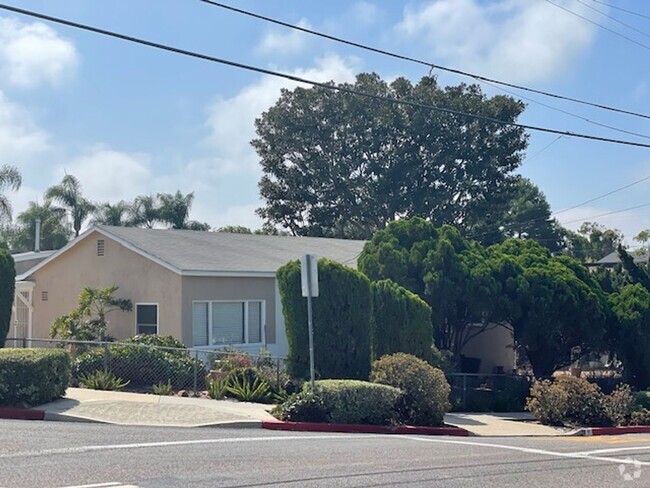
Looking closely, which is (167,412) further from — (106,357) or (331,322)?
(331,322)

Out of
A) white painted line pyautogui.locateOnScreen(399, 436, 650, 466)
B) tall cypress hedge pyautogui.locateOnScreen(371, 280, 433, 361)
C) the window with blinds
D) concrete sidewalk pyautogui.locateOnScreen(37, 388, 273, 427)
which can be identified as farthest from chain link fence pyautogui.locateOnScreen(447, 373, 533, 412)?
white painted line pyautogui.locateOnScreen(399, 436, 650, 466)

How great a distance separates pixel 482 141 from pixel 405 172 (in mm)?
5430

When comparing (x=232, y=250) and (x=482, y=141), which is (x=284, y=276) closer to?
(x=232, y=250)

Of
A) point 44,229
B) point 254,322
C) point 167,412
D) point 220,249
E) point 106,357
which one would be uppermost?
point 44,229

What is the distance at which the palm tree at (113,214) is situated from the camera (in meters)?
52.1

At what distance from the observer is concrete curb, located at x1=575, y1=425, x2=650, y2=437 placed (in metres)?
18.4

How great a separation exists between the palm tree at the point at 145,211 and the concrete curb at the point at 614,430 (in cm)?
3867

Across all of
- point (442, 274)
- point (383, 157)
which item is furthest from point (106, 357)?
point (383, 157)

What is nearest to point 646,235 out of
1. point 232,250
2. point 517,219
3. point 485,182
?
point 517,219

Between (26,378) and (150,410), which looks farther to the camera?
(150,410)

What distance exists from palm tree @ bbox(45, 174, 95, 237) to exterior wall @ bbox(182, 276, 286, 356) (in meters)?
28.8

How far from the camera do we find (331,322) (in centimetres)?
1931

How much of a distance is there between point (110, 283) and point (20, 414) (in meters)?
11.0

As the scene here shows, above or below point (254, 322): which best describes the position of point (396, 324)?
below
